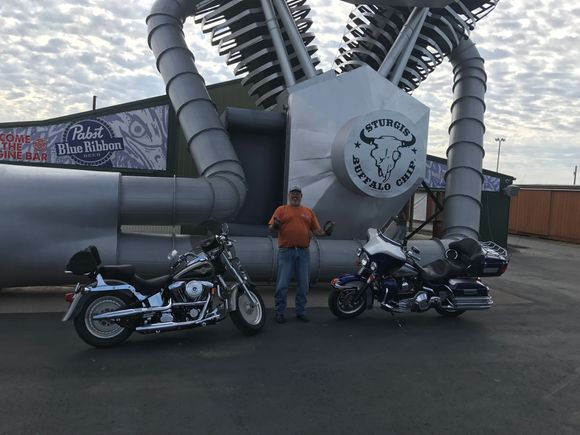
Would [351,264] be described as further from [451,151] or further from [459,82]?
[459,82]

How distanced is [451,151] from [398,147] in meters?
2.67

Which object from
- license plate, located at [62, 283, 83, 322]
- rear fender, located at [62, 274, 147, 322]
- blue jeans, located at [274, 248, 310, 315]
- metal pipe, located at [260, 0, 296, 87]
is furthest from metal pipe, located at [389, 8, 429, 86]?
license plate, located at [62, 283, 83, 322]

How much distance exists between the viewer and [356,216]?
952 cm

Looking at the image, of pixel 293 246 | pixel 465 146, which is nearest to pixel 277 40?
pixel 465 146

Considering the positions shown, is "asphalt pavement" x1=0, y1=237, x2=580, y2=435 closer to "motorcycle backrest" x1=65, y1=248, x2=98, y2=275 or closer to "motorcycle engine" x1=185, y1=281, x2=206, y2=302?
"motorcycle engine" x1=185, y1=281, x2=206, y2=302

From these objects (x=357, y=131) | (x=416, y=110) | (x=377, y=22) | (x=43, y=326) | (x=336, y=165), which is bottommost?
(x=43, y=326)

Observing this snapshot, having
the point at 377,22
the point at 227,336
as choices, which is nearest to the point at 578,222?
the point at 377,22

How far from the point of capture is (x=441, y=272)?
22.8 ft

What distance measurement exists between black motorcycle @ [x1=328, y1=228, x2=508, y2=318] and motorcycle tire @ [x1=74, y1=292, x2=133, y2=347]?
2.74 m

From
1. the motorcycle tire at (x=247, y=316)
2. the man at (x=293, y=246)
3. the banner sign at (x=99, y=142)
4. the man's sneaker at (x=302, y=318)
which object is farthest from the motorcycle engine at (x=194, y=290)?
the banner sign at (x=99, y=142)

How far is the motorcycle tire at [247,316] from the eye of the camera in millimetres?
A: 5828

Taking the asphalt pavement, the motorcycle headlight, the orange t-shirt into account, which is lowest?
the asphalt pavement

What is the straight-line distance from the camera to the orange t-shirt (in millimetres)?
6656

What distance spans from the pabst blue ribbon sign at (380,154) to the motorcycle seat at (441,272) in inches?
96.8
